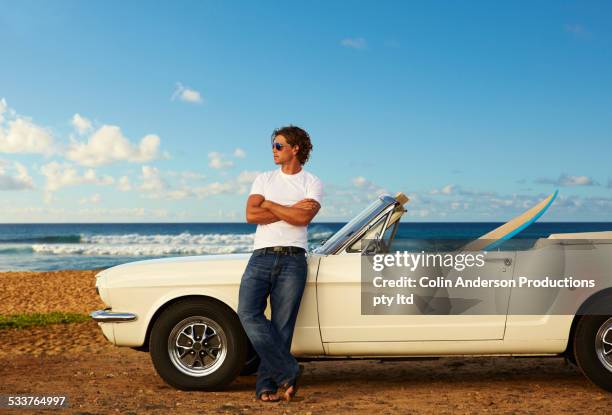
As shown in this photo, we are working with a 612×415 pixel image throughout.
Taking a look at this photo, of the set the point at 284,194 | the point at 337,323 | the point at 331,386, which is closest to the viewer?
the point at 284,194

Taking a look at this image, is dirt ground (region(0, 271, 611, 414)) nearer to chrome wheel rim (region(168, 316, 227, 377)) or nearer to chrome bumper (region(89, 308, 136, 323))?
chrome wheel rim (region(168, 316, 227, 377))

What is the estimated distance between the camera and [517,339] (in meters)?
5.79

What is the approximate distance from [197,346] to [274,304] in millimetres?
757

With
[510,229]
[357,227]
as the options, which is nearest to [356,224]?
[357,227]

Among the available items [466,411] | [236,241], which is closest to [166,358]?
[466,411]

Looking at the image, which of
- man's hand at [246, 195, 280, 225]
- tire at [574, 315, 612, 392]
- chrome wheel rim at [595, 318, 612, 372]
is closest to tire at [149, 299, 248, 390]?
man's hand at [246, 195, 280, 225]

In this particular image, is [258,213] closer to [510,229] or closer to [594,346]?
[510,229]

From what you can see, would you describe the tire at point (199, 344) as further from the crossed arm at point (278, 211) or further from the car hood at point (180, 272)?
the crossed arm at point (278, 211)

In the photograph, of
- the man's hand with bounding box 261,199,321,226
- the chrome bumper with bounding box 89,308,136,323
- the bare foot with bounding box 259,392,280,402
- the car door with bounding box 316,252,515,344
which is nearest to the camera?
the man's hand with bounding box 261,199,321,226

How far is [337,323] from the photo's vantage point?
18.8ft

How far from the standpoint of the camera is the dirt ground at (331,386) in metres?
5.50

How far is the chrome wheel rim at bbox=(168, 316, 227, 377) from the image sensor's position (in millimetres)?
5805

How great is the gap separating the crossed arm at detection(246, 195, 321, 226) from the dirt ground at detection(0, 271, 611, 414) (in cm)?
136

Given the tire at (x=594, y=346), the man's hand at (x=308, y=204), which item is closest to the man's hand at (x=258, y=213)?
the man's hand at (x=308, y=204)
